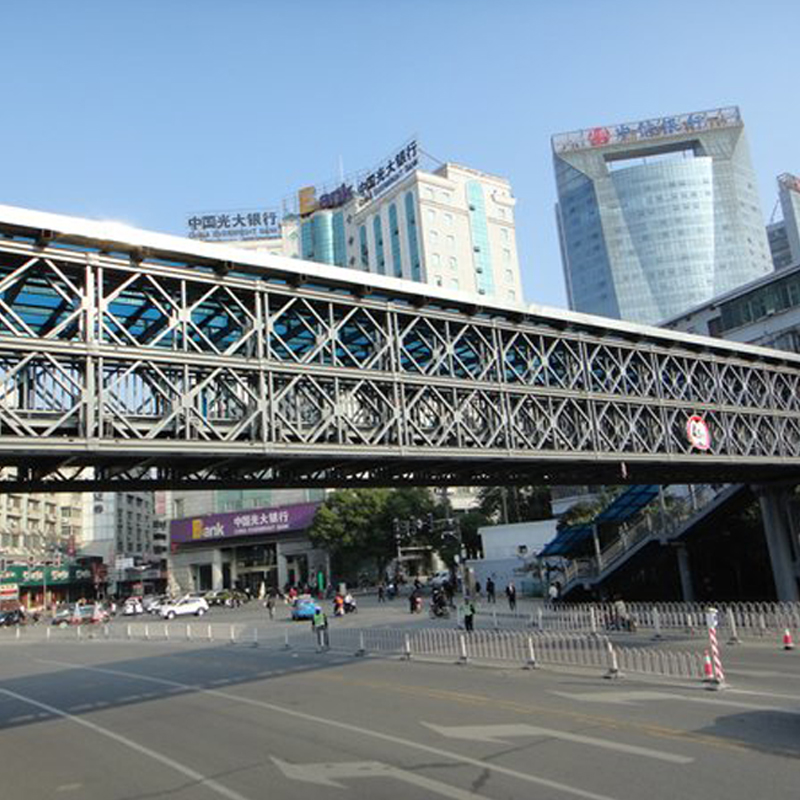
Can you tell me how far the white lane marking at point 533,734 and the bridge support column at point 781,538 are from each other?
27.7 meters

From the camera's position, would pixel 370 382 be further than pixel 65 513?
No

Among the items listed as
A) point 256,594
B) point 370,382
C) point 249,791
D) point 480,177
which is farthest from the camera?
point 480,177

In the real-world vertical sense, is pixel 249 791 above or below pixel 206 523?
below

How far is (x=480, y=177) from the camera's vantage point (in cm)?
12069

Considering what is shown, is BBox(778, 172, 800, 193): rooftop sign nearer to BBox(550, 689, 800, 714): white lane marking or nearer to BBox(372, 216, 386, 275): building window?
BBox(372, 216, 386, 275): building window

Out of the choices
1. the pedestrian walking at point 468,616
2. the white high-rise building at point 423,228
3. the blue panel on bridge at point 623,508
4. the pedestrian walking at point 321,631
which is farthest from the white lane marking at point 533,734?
the white high-rise building at point 423,228

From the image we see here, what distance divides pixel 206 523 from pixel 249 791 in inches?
3068

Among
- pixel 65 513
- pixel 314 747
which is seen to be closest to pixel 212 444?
pixel 314 747

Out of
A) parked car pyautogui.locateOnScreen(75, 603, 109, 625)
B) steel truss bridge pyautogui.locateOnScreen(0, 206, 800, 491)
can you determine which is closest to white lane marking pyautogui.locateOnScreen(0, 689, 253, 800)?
steel truss bridge pyautogui.locateOnScreen(0, 206, 800, 491)

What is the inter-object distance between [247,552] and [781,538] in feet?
202

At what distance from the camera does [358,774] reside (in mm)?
10188

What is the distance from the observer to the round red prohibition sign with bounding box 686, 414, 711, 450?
2662cm

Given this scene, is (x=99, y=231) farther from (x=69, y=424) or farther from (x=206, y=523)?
(x=206, y=523)

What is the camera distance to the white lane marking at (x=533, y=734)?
1027 centimetres
